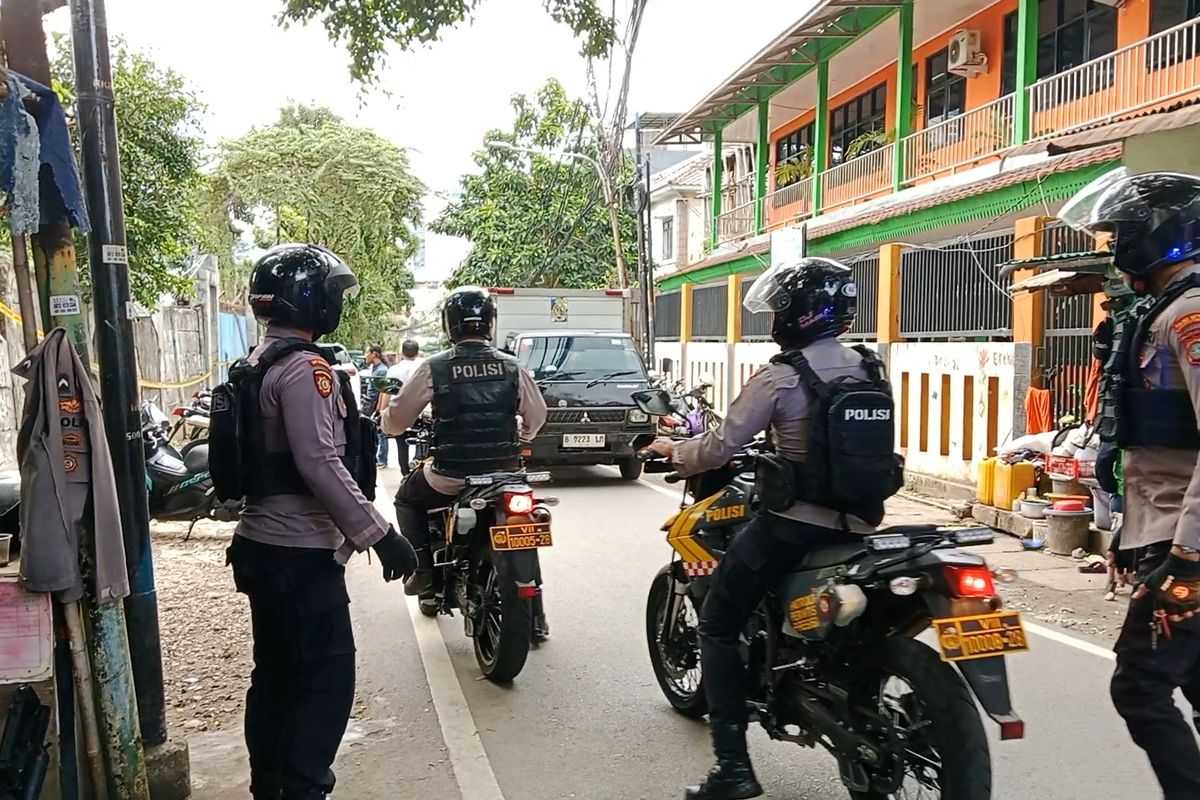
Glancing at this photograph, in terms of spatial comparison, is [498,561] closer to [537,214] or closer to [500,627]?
[500,627]

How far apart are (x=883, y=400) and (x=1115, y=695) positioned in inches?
41.3

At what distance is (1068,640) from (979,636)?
11.2ft

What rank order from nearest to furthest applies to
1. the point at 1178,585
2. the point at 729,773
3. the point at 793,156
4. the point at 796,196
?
the point at 1178,585 < the point at 729,773 < the point at 796,196 < the point at 793,156

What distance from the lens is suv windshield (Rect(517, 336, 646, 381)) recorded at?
12323mm

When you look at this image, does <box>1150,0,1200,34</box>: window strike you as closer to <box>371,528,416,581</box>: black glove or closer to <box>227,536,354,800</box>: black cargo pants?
<box>371,528,416,581</box>: black glove

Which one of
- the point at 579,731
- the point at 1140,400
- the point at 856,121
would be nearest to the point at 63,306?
the point at 579,731

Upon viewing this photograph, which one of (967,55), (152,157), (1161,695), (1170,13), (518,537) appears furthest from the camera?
(967,55)

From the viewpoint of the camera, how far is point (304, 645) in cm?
319

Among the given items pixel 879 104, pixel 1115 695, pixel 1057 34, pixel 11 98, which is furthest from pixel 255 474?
pixel 879 104

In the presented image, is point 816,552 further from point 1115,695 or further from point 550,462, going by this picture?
point 550,462

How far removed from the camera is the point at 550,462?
11.7 metres

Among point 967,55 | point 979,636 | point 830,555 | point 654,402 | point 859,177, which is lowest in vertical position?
point 979,636

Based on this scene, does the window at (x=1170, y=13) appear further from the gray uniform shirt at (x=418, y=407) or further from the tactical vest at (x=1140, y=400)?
the tactical vest at (x=1140, y=400)

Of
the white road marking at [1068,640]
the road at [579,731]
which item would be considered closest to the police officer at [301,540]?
the road at [579,731]
